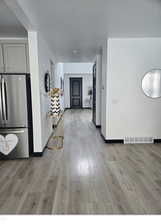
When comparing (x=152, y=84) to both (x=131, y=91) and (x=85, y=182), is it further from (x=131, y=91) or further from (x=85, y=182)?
(x=85, y=182)

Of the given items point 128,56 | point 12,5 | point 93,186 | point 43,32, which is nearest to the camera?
point 12,5

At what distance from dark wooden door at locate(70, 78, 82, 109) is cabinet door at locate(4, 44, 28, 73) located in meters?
7.86

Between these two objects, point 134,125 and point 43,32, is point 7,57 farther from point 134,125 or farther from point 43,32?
point 134,125

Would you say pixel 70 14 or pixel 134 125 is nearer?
pixel 70 14

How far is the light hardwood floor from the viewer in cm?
186

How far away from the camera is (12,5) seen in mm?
1955

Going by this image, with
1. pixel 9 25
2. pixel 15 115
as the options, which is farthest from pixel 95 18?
pixel 15 115

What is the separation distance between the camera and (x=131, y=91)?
13.0 feet

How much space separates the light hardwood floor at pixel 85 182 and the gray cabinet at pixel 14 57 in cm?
208

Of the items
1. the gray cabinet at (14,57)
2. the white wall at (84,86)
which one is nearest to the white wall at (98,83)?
the gray cabinet at (14,57)

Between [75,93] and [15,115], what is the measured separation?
8403 mm
